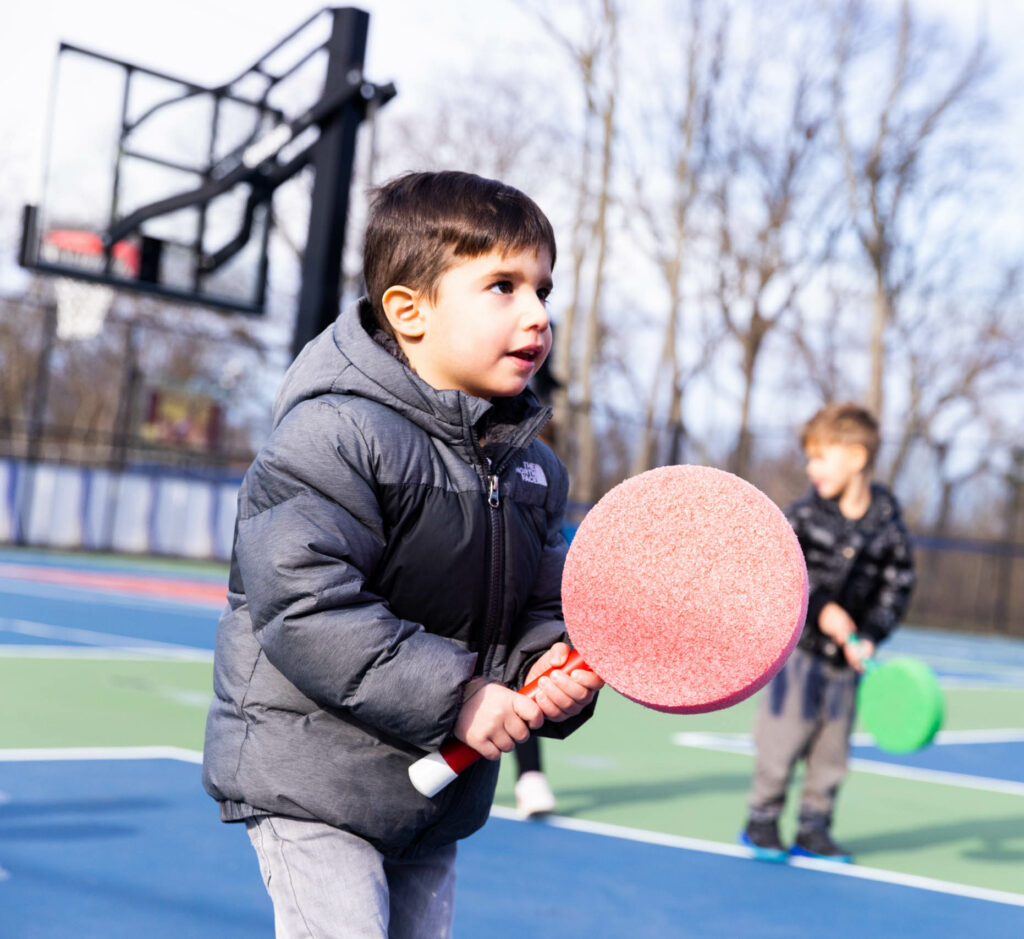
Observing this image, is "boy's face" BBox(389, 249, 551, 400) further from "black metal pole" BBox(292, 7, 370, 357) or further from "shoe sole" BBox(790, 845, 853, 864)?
"black metal pole" BBox(292, 7, 370, 357)

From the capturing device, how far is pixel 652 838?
536 centimetres

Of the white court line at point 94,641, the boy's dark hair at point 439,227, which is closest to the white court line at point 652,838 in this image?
the boy's dark hair at point 439,227

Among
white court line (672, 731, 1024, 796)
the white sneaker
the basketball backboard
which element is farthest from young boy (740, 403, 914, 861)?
the basketball backboard

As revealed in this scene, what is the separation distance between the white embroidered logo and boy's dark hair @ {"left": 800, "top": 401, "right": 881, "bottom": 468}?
3116mm

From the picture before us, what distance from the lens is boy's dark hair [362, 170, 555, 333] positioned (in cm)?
232

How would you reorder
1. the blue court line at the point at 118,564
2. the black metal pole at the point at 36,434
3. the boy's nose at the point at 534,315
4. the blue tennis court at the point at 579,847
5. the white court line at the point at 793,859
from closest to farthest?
the boy's nose at the point at 534,315 < the blue tennis court at the point at 579,847 < the white court line at the point at 793,859 < the blue court line at the point at 118,564 < the black metal pole at the point at 36,434

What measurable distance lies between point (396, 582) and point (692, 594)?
48 centimetres

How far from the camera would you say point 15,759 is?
5758mm

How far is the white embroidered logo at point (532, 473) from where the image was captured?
2459 mm

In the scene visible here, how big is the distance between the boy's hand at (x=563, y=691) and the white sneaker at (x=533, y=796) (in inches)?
130

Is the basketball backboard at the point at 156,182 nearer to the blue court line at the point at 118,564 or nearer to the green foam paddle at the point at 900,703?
the green foam paddle at the point at 900,703

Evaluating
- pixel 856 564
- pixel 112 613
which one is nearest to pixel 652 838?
pixel 856 564

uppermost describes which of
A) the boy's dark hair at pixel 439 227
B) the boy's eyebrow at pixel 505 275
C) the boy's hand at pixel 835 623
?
the boy's dark hair at pixel 439 227

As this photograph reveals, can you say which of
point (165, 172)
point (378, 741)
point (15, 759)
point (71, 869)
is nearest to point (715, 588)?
point (378, 741)
